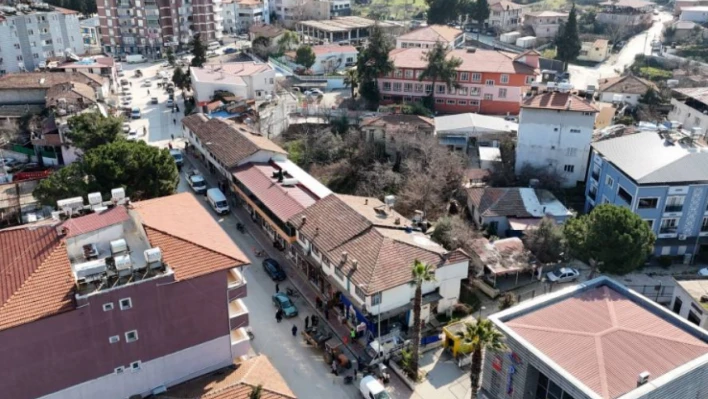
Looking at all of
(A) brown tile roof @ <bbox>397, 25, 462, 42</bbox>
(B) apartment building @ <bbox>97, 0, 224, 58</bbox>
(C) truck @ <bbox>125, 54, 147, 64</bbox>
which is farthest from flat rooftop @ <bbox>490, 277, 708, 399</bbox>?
(C) truck @ <bbox>125, 54, 147, 64</bbox>

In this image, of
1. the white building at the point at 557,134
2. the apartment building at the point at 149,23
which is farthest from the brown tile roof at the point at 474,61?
the apartment building at the point at 149,23

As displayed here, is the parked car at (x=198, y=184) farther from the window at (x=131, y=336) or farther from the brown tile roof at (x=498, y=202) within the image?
the window at (x=131, y=336)

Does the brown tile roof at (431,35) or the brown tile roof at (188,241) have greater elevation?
the brown tile roof at (431,35)

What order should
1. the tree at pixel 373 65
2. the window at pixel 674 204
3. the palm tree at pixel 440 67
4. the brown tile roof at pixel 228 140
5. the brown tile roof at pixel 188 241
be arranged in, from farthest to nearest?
the tree at pixel 373 65, the palm tree at pixel 440 67, the brown tile roof at pixel 228 140, the window at pixel 674 204, the brown tile roof at pixel 188 241

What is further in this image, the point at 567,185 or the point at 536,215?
the point at 567,185

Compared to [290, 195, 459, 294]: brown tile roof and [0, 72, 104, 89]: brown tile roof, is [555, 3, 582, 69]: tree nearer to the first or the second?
[290, 195, 459, 294]: brown tile roof

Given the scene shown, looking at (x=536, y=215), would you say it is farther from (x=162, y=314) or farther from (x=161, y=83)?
(x=161, y=83)

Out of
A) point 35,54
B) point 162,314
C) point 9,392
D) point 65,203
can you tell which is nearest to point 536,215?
point 162,314
